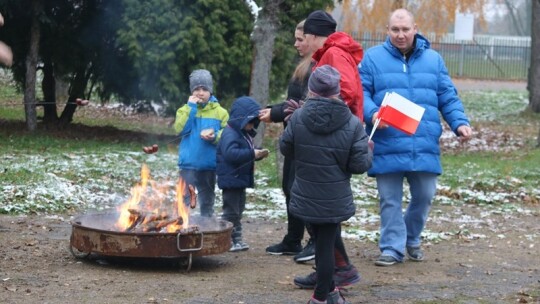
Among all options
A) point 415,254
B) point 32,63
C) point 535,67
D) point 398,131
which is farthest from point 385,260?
point 535,67

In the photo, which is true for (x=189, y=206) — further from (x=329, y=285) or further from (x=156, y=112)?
(x=156, y=112)

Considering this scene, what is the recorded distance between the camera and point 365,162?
21.3ft

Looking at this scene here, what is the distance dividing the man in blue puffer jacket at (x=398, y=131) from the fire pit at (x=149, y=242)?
4.48 feet

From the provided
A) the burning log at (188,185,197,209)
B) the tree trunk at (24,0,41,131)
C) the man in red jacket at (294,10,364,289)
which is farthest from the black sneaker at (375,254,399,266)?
the tree trunk at (24,0,41,131)

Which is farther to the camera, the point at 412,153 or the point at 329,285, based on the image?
the point at 412,153

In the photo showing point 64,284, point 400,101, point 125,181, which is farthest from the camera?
point 125,181

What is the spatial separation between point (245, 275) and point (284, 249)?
Answer: 1.10 meters

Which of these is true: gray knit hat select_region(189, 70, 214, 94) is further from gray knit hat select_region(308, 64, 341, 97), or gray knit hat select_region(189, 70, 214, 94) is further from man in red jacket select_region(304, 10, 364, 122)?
gray knit hat select_region(308, 64, 341, 97)

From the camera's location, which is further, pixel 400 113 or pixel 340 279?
pixel 400 113

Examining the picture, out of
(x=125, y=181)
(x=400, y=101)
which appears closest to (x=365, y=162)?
(x=400, y=101)

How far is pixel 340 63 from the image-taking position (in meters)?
7.32

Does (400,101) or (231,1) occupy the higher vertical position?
(231,1)

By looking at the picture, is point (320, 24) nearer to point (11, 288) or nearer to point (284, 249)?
point (284, 249)

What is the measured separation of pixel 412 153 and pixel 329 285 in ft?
6.24
